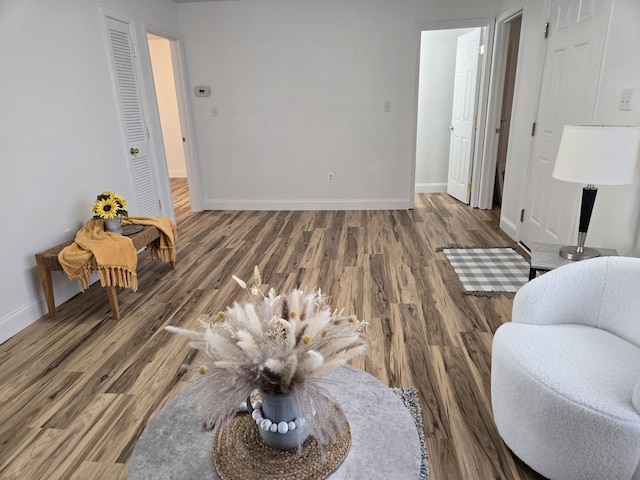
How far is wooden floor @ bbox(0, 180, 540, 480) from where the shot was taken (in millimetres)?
1628

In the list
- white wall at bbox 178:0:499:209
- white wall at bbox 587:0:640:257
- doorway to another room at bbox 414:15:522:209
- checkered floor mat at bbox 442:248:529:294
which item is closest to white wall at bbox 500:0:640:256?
white wall at bbox 587:0:640:257

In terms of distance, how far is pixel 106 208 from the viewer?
2.76m

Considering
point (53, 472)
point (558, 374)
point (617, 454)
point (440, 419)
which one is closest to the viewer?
point (617, 454)

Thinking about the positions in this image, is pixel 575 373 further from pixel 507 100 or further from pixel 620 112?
pixel 507 100

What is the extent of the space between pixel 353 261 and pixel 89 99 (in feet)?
8.09

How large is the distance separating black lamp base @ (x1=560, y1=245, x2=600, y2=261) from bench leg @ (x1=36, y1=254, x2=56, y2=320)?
121 inches

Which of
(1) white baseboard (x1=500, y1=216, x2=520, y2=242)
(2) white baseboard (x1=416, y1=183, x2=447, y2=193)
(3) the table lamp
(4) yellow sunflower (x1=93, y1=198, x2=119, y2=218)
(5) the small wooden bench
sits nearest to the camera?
(3) the table lamp

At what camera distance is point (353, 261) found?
3.49 metres

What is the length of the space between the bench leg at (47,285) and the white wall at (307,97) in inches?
112

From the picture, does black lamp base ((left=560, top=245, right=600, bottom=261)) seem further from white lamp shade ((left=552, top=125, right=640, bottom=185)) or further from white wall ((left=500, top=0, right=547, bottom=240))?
white wall ((left=500, top=0, right=547, bottom=240))

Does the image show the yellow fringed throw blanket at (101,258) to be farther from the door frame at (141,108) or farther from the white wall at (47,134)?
the door frame at (141,108)

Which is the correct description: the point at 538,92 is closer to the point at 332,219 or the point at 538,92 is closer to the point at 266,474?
the point at 332,219

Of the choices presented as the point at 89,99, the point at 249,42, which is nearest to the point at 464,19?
the point at 249,42

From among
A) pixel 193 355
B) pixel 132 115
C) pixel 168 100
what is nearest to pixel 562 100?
pixel 193 355
